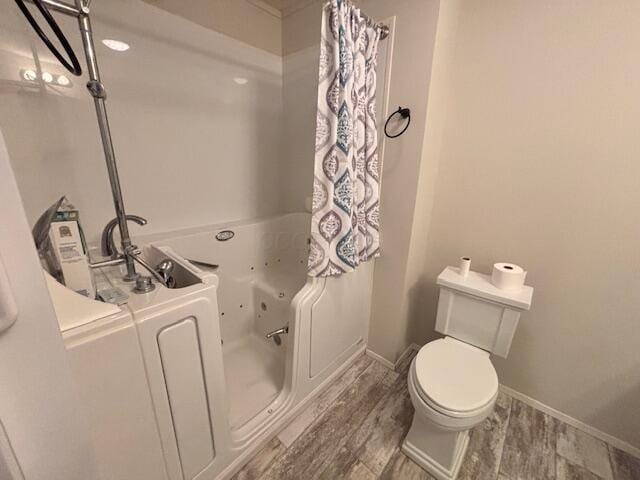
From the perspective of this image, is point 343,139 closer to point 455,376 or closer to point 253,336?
point 455,376

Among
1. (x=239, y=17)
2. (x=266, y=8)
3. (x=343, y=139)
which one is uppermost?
(x=266, y=8)

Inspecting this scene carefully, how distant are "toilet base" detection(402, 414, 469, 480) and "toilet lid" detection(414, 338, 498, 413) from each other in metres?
0.13

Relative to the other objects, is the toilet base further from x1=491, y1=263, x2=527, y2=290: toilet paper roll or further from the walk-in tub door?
the walk-in tub door

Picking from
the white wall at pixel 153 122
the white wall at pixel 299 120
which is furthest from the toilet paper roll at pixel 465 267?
the white wall at pixel 153 122

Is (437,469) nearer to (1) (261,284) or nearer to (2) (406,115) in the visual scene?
(1) (261,284)

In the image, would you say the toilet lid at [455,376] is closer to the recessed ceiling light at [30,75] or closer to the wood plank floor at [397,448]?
the wood plank floor at [397,448]

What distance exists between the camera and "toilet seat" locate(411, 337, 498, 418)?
97 centimetres

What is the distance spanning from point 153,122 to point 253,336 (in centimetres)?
145

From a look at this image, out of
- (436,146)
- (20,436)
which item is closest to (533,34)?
(436,146)

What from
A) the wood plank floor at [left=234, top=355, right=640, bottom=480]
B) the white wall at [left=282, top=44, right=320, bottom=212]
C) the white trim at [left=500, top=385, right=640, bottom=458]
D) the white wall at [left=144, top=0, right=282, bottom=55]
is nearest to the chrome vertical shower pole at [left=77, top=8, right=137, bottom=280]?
the white wall at [left=144, top=0, right=282, bottom=55]

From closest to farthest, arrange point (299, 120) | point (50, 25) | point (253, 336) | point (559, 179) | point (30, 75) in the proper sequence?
1. point (50, 25)
2. point (30, 75)
3. point (559, 179)
4. point (253, 336)
5. point (299, 120)

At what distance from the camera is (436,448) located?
3.61ft

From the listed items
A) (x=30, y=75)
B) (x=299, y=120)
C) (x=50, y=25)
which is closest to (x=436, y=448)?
(x=50, y=25)

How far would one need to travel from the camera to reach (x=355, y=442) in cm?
122
